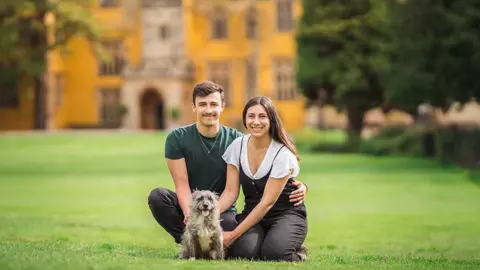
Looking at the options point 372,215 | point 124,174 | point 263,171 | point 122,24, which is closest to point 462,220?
point 372,215

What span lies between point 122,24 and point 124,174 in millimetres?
27887

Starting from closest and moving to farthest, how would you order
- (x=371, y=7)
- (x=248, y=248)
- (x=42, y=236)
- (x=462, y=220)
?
(x=248, y=248) < (x=42, y=236) < (x=462, y=220) < (x=371, y=7)

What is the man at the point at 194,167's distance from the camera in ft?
28.9

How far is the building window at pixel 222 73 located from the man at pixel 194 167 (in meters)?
42.6

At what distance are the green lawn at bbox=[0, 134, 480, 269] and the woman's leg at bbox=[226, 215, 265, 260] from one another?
0.47m

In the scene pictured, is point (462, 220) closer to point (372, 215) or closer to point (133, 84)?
point (372, 215)

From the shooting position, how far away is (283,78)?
51.5m

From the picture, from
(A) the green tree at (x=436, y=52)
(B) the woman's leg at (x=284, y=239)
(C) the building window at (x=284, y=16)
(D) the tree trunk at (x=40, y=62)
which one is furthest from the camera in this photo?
(C) the building window at (x=284, y=16)

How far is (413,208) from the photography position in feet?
57.8

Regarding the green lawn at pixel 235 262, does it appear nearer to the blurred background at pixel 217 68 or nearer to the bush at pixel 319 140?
the blurred background at pixel 217 68

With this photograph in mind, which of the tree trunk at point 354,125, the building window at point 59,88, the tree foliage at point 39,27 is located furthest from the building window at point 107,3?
the tree trunk at point 354,125

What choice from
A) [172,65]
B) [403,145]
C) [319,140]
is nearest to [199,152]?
[403,145]

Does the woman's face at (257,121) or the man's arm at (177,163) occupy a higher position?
the woman's face at (257,121)

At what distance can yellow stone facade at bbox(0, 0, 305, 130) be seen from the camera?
5041cm
